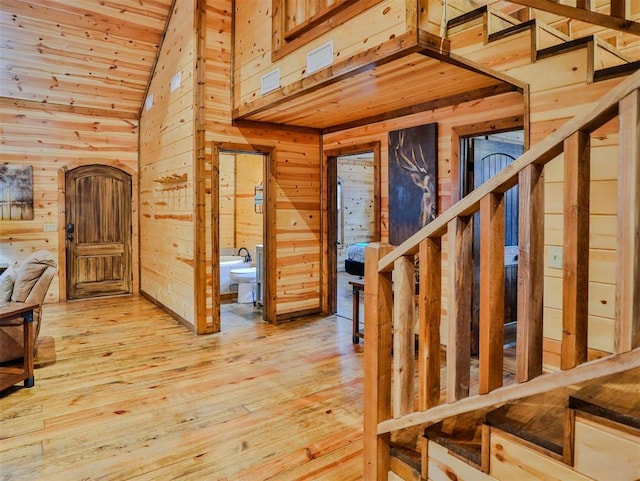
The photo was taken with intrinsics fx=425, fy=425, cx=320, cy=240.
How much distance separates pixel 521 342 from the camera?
136 centimetres

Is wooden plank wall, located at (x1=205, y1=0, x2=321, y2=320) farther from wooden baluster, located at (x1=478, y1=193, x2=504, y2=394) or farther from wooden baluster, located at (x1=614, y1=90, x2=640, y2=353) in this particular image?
wooden baluster, located at (x1=614, y1=90, x2=640, y2=353)

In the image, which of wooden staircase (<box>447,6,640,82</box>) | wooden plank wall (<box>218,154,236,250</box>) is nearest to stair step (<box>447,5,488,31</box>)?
wooden staircase (<box>447,6,640,82</box>)

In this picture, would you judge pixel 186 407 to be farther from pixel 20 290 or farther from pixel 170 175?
pixel 170 175

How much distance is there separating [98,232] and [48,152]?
52.9 inches

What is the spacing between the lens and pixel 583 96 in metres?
2.31

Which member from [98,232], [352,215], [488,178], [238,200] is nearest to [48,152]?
[98,232]

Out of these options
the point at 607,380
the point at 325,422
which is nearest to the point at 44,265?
the point at 325,422

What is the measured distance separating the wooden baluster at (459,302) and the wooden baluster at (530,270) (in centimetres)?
23

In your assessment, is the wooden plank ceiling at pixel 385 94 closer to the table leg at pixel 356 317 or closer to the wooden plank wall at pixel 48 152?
the table leg at pixel 356 317

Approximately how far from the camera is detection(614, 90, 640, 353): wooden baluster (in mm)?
1046

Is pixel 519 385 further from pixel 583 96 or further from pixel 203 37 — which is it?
pixel 203 37

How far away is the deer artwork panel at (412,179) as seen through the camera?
4.01m

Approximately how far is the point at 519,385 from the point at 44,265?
12.5 feet

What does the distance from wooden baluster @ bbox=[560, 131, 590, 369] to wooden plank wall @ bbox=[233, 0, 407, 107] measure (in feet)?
6.13
